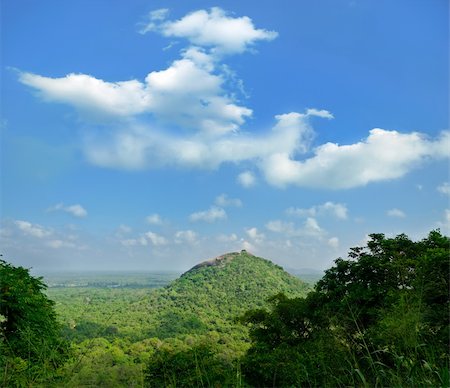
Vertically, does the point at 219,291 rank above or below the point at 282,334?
below

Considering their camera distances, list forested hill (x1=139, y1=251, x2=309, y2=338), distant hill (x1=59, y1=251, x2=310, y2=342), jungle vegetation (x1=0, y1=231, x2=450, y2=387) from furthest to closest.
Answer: forested hill (x1=139, y1=251, x2=309, y2=338) → distant hill (x1=59, y1=251, x2=310, y2=342) → jungle vegetation (x1=0, y1=231, x2=450, y2=387)

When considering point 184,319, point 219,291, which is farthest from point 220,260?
point 184,319

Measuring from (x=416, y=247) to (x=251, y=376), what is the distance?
9217mm

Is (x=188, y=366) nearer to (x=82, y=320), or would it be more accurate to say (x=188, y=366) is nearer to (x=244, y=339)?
(x=82, y=320)

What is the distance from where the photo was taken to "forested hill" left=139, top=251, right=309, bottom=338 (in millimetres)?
61613

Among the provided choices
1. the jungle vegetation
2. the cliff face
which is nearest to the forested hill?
the cliff face

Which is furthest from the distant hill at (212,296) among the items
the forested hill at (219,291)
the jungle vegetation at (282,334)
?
the jungle vegetation at (282,334)

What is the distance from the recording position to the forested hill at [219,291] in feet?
202

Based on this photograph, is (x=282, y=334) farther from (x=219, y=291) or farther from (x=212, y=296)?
(x=219, y=291)

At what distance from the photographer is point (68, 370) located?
2.02 m

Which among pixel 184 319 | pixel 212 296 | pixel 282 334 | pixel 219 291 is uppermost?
pixel 282 334

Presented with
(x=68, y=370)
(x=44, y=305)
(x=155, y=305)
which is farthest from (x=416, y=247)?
(x=155, y=305)

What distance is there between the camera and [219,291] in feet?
277

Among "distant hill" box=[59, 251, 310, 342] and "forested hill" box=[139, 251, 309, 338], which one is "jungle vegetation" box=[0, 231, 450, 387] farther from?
"forested hill" box=[139, 251, 309, 338]
